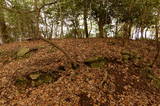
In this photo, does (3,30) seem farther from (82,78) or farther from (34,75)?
(82,78)

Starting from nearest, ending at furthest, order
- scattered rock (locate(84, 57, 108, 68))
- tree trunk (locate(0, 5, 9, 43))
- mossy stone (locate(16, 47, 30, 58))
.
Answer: scattered rock (locate(84, 57, 108, 68)) < mossy stone (locate(16, 47, 30, 58)) < tree trunk (locate(0, 5, 9, 43))

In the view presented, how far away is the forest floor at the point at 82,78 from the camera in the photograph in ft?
18.4

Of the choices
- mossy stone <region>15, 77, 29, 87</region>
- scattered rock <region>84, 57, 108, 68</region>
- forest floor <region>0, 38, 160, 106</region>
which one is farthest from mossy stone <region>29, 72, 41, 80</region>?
scattered rock <region>84, 57, 108, 68</region>

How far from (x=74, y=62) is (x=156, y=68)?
337 centimetres

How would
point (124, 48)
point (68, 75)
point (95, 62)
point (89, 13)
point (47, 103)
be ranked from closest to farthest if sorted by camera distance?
point (47, 103) → point (68, 75) → point (95, 62) → point (124, 48) → point (89, 13)

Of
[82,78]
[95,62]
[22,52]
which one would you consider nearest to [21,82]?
[82,78]

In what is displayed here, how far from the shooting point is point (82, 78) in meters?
6.34

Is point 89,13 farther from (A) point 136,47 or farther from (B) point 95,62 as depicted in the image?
(B) point 95,62

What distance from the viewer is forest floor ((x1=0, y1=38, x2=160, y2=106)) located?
18.4ft

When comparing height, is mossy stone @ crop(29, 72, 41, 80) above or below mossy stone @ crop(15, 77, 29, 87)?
above

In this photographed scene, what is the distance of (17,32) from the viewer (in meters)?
13.8

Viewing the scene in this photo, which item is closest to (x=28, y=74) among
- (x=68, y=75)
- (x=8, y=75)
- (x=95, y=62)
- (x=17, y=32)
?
(x=8, y=75)

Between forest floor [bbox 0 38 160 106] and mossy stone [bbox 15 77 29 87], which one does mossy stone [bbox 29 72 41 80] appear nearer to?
forest floor [bbox 0 38 160 106]

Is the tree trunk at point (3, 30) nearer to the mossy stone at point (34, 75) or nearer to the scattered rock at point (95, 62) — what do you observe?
the mossy stone at point (34, 75)
